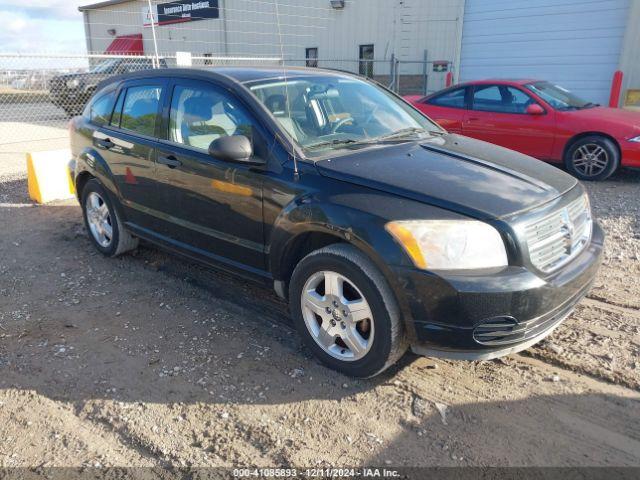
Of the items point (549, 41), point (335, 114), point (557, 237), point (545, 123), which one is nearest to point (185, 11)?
point (549, 41)

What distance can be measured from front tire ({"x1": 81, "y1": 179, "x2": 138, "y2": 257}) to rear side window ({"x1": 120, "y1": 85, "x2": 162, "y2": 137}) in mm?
745

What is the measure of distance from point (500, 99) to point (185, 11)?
2241 centimetres

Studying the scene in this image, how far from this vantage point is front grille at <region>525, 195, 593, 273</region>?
277cm

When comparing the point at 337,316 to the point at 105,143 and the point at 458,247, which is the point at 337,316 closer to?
the point at 458,247

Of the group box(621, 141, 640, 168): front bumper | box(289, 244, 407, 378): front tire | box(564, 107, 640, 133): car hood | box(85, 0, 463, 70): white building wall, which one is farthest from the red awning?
box(289, 244, 407, 378): front tire

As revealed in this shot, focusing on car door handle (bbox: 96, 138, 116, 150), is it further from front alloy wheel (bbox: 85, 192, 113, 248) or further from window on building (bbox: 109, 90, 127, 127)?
front alloy wheel (bbox: 85, 192, 113, 248)

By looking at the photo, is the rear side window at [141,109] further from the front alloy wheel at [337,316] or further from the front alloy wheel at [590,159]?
the front alloy wheel at [590,159]

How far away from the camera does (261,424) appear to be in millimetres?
2760

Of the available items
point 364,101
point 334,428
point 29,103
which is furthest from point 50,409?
point 29,103

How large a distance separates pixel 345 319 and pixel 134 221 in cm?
245

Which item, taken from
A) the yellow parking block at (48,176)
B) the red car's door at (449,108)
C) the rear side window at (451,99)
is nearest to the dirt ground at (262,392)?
the yellow parking block at (48,176)

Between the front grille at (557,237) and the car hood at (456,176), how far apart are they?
0.37ft

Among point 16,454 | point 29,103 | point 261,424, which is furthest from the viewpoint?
point 29,103

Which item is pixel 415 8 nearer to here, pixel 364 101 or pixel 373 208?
pixel 364 101
